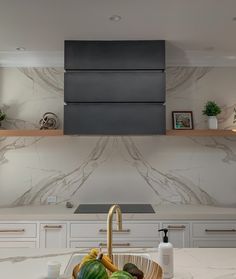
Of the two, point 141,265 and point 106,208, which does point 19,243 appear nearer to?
point 106,208

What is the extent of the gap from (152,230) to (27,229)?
1.19m

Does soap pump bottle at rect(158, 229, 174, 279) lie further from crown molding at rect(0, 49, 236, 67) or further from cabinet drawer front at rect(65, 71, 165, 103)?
crown molding at rect(0, 49, 236, 67)

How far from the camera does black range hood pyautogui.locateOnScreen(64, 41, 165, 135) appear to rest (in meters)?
2.94

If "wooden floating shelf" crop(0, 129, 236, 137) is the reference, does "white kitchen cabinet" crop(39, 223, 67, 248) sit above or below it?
below

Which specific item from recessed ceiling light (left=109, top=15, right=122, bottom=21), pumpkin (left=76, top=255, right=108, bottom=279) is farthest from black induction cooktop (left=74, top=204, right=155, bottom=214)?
pumpkin (left=76, top=255, right=108, bottom=279)

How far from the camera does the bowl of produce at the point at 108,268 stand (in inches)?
41.3

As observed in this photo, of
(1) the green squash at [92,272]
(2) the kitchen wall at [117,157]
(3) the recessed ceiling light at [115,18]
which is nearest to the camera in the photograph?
(1) the green squash at [92,272]

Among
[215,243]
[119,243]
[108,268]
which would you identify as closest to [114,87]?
[119,243]

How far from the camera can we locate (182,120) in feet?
11.1

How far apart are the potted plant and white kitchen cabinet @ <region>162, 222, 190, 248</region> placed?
1.13 m

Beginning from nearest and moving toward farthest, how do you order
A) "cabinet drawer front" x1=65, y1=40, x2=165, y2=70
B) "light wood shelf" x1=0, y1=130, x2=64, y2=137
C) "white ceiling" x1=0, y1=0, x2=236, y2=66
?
"white ceiling" x1=0, y1=0, x2=236, y2=66, "cabinet drawer front" x1=65, y1=40, x2=165, y2=70, "light wood shelf" x1=0, y1=130, x2=64, y2=137

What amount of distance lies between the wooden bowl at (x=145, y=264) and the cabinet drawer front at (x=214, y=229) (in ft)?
5.18

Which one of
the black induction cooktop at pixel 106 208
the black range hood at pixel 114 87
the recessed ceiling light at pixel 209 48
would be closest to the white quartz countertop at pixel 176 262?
the black induction cooktop at pixel 106 208

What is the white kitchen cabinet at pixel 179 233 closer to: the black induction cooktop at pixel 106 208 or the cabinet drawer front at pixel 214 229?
the cabinet drawer front at pixel 214 229
